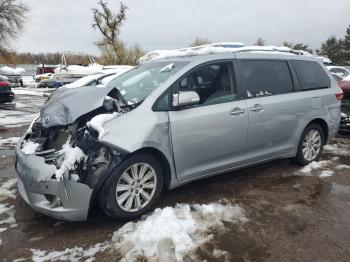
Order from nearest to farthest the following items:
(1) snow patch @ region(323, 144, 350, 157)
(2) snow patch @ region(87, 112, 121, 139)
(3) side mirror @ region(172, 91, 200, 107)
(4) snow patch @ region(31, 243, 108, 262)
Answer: (4) snow patch @ region(31, 243, 108, 262) → (2) snow patch @ region(87, 112, 121, 139) → (3) side mirror @ region(172, 91, 200, 107) → (1) snow patch @ region(323, 144, 350, 157)

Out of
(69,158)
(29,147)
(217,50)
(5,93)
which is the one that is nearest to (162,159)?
(69,158)

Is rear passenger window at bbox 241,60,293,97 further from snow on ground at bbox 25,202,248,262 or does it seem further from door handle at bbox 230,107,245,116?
snow on ground at bbox 25,202,248,262

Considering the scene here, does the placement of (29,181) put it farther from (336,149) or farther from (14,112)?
(14,112)

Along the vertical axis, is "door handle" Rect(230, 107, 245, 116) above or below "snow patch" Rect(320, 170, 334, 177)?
above

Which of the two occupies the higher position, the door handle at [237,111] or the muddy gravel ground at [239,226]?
the door handle at [237,111]

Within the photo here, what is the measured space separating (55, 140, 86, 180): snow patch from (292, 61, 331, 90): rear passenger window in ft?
11.2

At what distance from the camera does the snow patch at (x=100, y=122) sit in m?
3.37

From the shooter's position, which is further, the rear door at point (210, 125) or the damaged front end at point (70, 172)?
the rear door at point (210, 125)

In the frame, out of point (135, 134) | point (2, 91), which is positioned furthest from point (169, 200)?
point (2, 91)

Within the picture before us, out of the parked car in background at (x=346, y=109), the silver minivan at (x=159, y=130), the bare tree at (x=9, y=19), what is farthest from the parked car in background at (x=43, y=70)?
the silver minivan at (x=159, y=130)

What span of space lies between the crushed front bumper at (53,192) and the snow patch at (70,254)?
318 millimetres

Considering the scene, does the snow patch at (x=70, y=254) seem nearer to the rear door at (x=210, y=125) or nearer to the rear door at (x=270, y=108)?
the rear door at (x=210, y=125)

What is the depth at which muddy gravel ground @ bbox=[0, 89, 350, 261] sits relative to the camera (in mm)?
3104

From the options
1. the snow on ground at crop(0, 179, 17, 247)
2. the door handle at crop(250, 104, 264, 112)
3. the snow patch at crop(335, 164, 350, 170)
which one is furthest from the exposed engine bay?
the snow patch at crop(335, 164, 350, 170)
